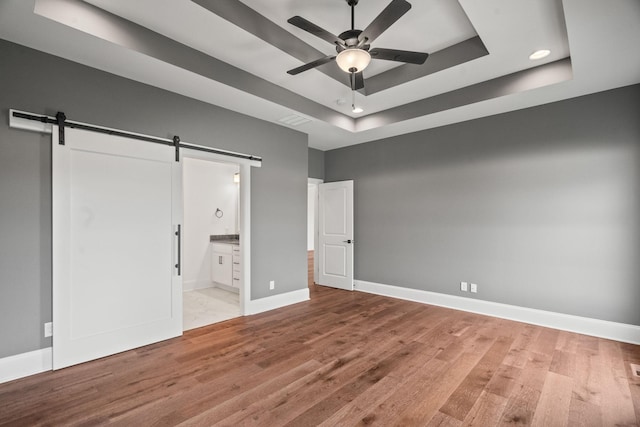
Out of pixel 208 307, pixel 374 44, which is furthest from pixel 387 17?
pixel 208 307

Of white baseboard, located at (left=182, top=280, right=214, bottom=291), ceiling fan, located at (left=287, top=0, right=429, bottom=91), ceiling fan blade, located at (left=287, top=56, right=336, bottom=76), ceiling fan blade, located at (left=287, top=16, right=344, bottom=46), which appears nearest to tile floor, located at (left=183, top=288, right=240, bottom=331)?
white baseboard, located at (left=182, top=280, right=214, bottom=291)

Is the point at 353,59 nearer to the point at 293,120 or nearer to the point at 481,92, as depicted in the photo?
the point at 293,120

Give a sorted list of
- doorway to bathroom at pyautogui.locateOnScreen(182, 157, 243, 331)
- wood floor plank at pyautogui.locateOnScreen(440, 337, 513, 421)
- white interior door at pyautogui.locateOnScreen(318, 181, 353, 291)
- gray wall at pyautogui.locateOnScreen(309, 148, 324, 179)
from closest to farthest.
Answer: wood floor plank at pyautogui.locateOnScreen(440, 337, 513, 421) → doorway to bathroom at pyautogui.locateOnScreen(182, 157, 243, 331) → white interior door at pyautogui.locateOnScreen(318, 181, 353, 291) → gray wall at pyautogui.locateOnScreen(309, 148, 324, 179)

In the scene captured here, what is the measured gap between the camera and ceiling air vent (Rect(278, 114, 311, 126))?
4348mm

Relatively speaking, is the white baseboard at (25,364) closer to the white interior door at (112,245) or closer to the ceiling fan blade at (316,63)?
the white interior door at (112,245)

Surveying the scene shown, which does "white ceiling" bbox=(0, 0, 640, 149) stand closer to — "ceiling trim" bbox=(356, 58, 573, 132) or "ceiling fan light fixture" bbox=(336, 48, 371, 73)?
"ceiling trim" bbox=(356, 58, 573, 132)

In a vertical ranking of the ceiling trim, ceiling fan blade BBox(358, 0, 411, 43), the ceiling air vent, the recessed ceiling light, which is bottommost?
the ceiling air vent

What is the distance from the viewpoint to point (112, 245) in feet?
10.0

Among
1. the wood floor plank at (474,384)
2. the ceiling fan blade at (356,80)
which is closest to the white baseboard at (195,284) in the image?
the ceiling fan blade at (356,80)

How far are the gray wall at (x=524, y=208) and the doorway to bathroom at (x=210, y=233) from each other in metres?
2.80

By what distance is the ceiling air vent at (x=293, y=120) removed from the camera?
4.35m

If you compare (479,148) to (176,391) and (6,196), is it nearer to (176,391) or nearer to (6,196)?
(176,391)

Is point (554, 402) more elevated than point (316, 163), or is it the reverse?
point (316, 163)

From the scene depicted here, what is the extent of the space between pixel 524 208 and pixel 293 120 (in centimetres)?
352
